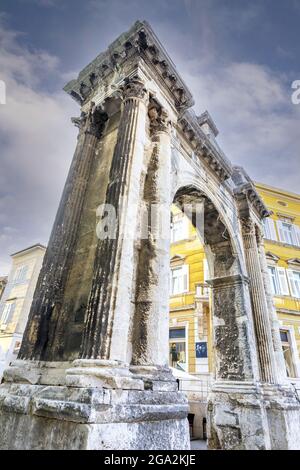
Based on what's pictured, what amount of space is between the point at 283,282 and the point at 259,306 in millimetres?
6895

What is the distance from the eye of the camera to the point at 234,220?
7895 millimetres

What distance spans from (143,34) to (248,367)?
671 centimetres

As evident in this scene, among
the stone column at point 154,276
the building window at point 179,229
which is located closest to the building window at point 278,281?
the building window at point 179,229

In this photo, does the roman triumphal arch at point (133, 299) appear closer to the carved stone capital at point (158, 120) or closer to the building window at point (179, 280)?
the carved stone capital at point (158, 120)

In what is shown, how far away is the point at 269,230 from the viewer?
14.2 metres

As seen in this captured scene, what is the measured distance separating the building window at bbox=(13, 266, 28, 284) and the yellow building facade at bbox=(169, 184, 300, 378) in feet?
40.0

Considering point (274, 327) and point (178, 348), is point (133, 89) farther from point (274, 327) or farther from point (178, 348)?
point (178, 348)

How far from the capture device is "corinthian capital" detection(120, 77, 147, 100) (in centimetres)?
412

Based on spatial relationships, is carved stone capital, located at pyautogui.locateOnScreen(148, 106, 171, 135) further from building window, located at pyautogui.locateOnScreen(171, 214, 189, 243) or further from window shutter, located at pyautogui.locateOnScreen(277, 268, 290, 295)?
window shutter, located at pyautogui.locateOnScreen(277, 268, 290, 295)
